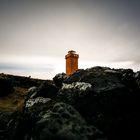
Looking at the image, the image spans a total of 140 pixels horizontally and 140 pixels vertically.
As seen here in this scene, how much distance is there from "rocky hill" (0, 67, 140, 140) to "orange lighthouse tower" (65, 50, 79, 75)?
3068cm

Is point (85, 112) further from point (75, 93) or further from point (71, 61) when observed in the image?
point (71, 61)

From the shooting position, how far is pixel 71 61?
166 ft

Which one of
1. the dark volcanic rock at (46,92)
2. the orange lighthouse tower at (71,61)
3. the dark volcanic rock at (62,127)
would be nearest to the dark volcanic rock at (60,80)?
the dark volcanic rock at (46,92)

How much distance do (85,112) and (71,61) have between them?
35.8 meters

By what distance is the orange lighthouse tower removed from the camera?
163 ft

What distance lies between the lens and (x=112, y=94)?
16.0 meters

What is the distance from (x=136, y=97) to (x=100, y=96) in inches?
100

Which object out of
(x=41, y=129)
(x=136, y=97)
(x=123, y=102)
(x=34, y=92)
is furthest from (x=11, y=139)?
(x=136, y=97)

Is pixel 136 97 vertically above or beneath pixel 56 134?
above

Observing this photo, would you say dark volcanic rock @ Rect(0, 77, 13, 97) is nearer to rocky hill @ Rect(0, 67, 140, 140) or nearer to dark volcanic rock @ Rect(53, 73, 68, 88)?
dark volcanic rock @ Rect(53, 73, 68, 88)

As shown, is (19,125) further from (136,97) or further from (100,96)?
(136,97)

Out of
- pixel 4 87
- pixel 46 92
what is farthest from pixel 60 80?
pixel 4 87

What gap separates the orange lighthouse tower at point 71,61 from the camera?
4959cm

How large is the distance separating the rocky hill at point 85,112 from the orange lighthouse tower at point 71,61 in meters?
30.7
